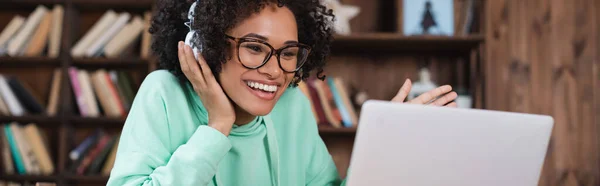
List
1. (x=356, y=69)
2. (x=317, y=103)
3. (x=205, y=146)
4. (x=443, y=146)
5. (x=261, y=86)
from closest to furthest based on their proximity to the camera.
→ (x=443, y=146) < (x=205, y=146) < (x=261, y=86) < (x=317, y=103) < (x=356, y=69)

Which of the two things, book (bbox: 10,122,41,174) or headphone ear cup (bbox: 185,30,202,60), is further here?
book (bbox: 10,122,41,174)

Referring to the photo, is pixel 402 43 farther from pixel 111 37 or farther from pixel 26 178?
pixel 26 178

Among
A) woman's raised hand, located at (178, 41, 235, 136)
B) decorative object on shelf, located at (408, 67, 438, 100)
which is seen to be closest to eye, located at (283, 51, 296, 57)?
woman's raised hand, located at (178, 41, 235, 136)

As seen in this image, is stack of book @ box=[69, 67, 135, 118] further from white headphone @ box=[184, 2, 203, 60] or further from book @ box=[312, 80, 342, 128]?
white headphone @ box=[184, 2, 203, 60]

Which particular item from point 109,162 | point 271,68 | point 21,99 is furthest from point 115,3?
point 271,68

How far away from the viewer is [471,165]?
89cm

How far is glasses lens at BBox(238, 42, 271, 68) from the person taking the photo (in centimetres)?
112

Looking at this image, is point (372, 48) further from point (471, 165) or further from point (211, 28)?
→ point (471, 165)

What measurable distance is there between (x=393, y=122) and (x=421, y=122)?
4cm

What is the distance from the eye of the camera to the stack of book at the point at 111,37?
2.64m

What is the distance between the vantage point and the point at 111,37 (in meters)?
2.67

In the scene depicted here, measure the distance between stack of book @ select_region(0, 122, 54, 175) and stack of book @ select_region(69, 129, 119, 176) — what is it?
117 mm

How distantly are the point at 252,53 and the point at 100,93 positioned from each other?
1697 mm

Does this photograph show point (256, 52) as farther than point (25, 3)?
No
